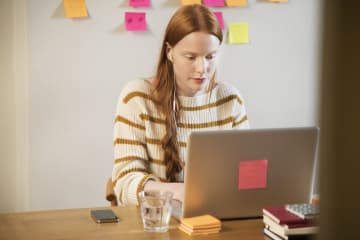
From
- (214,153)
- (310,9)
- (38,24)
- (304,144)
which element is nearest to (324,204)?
(214,153)

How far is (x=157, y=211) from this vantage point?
134 cm

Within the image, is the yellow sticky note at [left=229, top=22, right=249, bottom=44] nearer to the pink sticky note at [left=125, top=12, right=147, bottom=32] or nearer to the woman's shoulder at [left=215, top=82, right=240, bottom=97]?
the pink sticky note at [left=125, top=12, right=147, bottom=32]

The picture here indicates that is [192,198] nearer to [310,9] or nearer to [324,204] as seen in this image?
[324,204]

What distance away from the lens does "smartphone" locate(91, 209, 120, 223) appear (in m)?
1.42

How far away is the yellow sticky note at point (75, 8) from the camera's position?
2717mm

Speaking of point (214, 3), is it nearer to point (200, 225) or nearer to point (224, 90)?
point (224, 90)

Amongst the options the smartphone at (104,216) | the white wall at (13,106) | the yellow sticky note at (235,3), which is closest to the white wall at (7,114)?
the white wall at (13,106)

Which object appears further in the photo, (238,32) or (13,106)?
(238,32)

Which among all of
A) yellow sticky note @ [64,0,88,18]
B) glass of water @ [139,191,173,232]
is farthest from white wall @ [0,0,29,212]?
glass of water @ [139,191,173,232]

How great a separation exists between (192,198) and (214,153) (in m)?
0.13

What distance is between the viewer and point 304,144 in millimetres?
1441

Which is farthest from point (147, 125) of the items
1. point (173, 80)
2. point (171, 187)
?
point (171, 187)

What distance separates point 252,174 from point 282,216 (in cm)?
17

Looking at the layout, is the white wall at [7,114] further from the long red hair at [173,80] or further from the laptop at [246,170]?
the laptop at [246,170]
